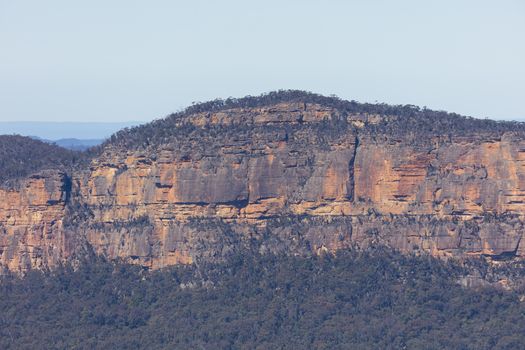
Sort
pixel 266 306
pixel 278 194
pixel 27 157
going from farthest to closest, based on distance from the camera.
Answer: pixel 27 157 → pixel 278 194 → pixel 266 306

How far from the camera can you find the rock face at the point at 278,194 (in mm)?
84375

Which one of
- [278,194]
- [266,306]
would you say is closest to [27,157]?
[278,194]

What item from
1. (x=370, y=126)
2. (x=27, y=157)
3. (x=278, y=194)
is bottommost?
(x=278, y=194)

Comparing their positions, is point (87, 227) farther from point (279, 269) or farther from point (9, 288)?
point (279, 269)

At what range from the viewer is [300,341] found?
81312 mm

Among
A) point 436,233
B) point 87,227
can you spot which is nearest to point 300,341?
point 436,233

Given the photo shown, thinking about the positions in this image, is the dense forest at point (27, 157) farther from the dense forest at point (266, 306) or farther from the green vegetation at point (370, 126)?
the dense forest at point (266, 306)

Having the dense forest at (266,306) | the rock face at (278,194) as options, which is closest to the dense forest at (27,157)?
the rock face at (278,194)

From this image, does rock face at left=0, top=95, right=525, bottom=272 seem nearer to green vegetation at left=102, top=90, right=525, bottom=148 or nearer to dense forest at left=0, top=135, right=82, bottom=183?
green vegetation at left=102, top=90, right=525, bottom=148

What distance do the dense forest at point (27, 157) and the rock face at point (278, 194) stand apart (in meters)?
2.72

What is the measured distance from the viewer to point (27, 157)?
97.4 metres

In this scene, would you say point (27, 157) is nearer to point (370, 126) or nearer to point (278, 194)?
point (278, 194)

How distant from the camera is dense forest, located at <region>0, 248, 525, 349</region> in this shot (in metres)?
81.1

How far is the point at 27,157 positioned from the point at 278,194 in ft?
58.1
